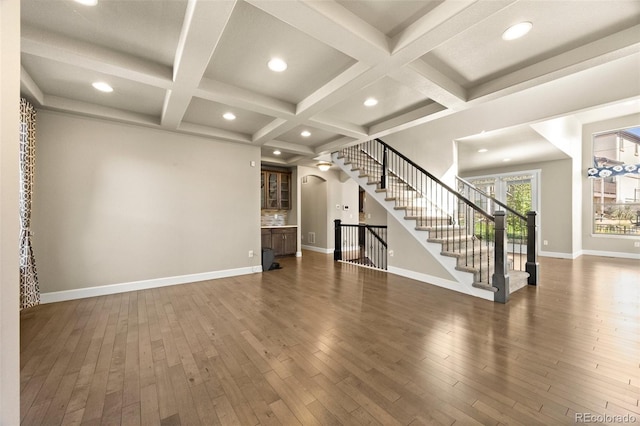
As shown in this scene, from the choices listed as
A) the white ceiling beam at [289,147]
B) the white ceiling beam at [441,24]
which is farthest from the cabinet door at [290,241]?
the white ceiling beam at [441,24]

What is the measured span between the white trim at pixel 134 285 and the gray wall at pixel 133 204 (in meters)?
0.07

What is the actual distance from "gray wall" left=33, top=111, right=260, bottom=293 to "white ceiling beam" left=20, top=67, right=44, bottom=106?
1.36 feet

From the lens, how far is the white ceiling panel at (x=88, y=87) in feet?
8.87

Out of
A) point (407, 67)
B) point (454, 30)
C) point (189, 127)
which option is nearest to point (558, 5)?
point (454, 30)

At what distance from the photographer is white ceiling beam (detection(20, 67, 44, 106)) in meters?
2.73

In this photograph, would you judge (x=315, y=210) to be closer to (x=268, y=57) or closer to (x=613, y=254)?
(x=268, y=57)

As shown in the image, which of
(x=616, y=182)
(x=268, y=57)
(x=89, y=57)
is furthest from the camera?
(x=616, y=182)

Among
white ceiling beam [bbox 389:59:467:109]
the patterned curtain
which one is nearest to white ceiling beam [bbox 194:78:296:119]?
white ceiling beam [bbox 389:59:467:109]

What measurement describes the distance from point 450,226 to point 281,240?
450 centimetres

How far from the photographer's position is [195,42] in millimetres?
2105

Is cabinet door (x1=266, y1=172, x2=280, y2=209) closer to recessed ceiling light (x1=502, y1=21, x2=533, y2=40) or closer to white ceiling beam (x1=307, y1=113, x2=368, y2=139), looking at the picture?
white ceiling beam (x1=307, y1=113, x2=368, y2=139)

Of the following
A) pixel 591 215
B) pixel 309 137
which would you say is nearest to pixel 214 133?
pixel 309 137

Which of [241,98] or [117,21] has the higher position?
[117,21]

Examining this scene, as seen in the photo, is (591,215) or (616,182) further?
(591,215)
